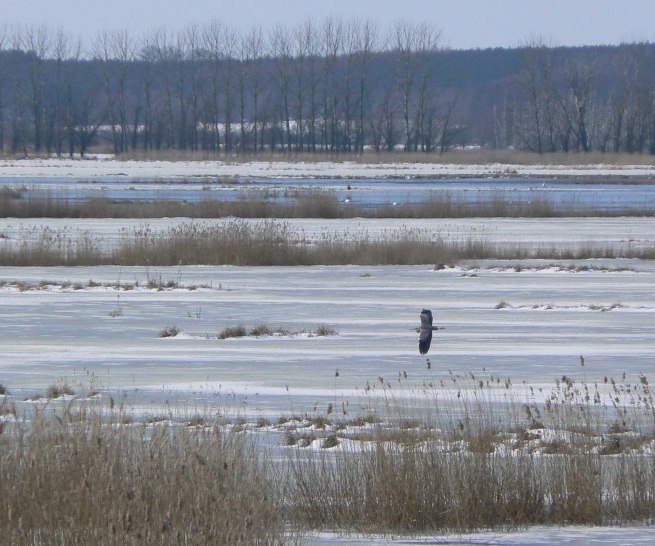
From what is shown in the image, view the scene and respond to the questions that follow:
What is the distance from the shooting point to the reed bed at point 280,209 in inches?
1438

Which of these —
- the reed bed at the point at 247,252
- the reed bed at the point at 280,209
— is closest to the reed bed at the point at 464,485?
the reed bed at the point at 247,252

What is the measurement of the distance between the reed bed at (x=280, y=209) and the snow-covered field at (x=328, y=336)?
9281 millimetres

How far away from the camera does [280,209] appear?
3812cm

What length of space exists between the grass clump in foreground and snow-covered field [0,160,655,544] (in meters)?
0.83

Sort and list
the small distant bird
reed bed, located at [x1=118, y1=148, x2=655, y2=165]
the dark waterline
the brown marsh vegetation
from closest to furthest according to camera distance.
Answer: the brown marsh vegetation < the small distant bird < the dark waterline < reed bed, located at [x1=118, y1=148, x2=655, y2=165]

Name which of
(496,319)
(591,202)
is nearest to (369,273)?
(496,319)

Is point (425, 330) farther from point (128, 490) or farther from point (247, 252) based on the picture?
point (247, 252)

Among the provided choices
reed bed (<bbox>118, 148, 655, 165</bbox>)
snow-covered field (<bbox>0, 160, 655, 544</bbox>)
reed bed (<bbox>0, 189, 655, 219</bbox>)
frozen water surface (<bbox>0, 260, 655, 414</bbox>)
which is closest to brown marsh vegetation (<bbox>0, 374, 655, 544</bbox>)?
snow-covered field (<bbox>0, 160, 655, 544</bbox>)

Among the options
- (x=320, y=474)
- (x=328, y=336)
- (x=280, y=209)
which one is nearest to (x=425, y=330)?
(x=328, y=336)

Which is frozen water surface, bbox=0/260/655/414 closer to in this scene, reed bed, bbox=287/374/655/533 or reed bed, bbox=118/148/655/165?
reed bed, bbox=287/374/655/533

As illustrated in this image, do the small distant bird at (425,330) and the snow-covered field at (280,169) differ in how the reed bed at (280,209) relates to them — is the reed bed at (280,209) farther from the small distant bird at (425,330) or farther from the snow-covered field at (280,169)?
the snow-covered field at (280,169)

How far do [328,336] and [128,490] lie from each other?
8.67 metres

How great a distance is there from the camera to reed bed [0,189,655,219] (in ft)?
120

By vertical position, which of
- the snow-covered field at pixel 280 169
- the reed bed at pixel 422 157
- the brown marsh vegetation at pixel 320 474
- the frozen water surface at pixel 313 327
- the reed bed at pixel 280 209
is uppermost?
the reed bed at pixel 422 157
